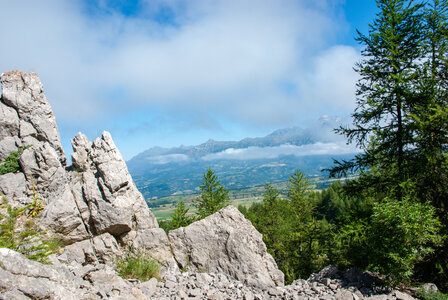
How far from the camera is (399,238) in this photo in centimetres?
1020

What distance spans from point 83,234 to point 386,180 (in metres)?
16.1

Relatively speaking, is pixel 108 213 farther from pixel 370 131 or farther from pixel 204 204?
pixel 204 204

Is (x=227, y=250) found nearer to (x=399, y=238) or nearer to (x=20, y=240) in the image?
(x=399, y=238)

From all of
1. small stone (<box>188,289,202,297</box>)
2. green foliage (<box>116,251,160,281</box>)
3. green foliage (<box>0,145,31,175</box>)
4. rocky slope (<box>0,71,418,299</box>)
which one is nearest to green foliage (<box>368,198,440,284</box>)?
rocky slope (<box>0,71,418,299</box>)

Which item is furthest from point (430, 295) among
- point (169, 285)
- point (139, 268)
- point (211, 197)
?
point (211, 197)

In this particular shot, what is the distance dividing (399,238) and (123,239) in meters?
12.7

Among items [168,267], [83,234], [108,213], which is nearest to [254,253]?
[168,267]

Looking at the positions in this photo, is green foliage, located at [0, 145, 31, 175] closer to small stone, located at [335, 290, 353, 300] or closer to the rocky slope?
the rocky slope

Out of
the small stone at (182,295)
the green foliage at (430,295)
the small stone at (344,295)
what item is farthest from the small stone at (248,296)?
the green foliage at (430,295)

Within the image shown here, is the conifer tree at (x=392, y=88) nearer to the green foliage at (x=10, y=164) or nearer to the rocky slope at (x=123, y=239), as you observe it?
the rocky slope at (x=123, y=239)

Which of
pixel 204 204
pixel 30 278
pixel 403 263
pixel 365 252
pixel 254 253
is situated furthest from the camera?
pixel 204 204

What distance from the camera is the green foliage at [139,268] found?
1065 centimetres

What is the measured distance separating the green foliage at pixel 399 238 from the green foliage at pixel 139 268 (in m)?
9.33

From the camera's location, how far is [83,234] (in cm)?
1264
